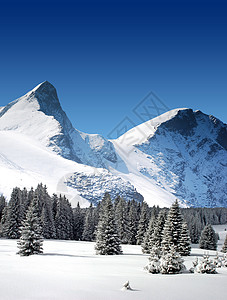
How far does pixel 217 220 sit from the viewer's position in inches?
6634

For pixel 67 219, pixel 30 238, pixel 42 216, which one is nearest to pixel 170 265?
pixel 30 238

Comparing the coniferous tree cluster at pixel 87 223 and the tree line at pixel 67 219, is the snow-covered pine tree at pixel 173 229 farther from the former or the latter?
the tree line at pixel 67 219

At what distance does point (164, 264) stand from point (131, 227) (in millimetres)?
47435

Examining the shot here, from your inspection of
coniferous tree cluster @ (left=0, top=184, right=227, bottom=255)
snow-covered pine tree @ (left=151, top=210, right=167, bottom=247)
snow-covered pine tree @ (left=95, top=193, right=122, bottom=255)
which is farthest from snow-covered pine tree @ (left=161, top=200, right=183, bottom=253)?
snow-covered pine tree @ (left=95, top=193, right=122, bottom=255)

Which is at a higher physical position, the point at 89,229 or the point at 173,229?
the point at 173,229

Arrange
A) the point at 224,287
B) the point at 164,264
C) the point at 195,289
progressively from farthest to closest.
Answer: the point at 164,264 → the point at 224,287 → the point at 195,289

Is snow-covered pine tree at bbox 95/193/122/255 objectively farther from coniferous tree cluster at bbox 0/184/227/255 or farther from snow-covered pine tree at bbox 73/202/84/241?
snow-covered pine tree at bbox 73/202/84/241

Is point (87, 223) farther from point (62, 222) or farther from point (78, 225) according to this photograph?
point (78, 225)

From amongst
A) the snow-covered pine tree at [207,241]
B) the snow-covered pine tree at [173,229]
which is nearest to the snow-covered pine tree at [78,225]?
the snow-covered pine tree at [207,241]

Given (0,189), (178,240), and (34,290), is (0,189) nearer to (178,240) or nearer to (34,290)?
(178,240)

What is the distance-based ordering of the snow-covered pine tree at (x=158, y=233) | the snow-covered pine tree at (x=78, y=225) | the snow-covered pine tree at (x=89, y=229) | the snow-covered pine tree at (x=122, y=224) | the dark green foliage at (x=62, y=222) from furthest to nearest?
the snow-covered pine tree at (x=78, y=225), the snow-covered pine tree at (x=89, y=229), the dark green foliage at (x=62, y=222), the snow-covered pine tree at (x=122, y=224), the snow-covered pine tree at (x=158, y=233)

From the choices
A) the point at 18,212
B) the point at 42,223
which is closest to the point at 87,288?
the point at 18,212

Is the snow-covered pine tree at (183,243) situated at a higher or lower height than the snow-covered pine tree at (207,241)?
higher

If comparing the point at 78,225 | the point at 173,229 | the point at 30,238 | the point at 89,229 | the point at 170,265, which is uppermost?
the point at 173,229
